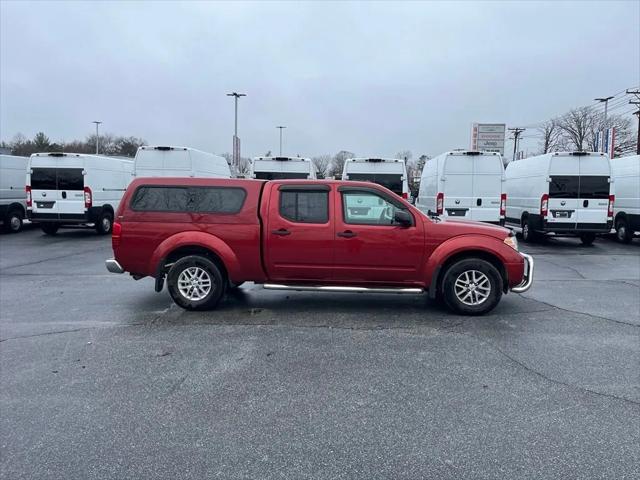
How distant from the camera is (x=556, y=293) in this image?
308 inches

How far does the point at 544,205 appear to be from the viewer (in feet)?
45.1

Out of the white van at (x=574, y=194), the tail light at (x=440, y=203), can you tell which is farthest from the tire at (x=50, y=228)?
the white van at (x=574, y=194)

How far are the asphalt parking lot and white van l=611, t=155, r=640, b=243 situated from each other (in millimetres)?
9777

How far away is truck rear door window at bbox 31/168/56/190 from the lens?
601 inches

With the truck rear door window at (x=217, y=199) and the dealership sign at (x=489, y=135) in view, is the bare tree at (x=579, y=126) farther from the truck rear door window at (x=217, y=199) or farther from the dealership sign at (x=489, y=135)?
the truck rear door window at (x=217, y=199)

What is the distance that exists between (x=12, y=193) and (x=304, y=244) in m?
15.9

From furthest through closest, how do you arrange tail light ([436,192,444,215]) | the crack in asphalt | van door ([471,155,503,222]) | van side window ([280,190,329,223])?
tail light ([436,192,444,215]) < van door ([471,155,503,222]) < van side window ([280,190,329,223]) < the crack in asphalt

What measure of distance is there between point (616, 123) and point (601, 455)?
60065 millimetres

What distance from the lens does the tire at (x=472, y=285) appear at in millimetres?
6216

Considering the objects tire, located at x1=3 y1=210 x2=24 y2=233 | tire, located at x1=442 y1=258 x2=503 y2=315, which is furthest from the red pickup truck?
tire, located at x1=3 y1=210 x2=24 y2=233

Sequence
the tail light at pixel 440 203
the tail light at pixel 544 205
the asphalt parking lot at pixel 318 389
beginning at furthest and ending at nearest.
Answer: the tail light at pixel 544 205, the tail light at pixel 440 203, the asphalt parking lot at pixel 318 389

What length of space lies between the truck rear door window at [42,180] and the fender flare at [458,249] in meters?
13.7

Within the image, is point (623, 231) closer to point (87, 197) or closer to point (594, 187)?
point (594, 187)

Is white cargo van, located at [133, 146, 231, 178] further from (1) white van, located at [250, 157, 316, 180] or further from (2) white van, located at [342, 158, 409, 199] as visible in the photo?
(2) white van, located at [342, 158, 409, 199]
